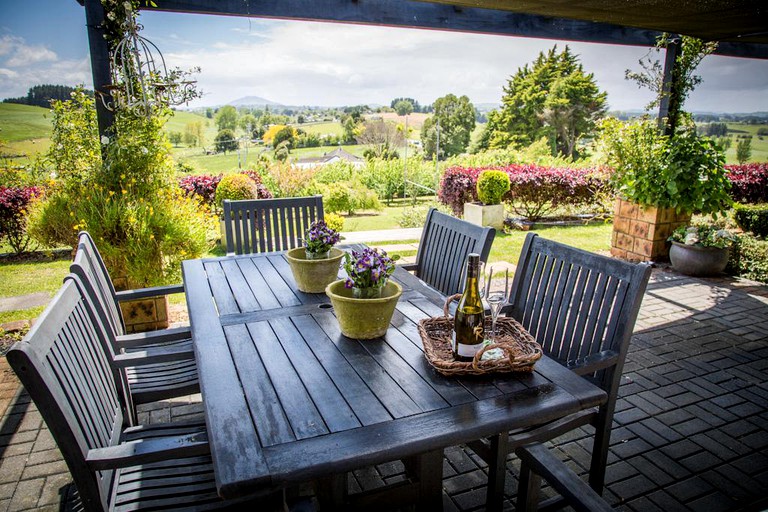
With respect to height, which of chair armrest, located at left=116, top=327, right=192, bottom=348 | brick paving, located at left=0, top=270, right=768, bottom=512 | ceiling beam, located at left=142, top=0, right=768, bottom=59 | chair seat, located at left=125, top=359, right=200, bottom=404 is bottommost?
brick paving, located at left=0, top=270, right=768, bottom=512

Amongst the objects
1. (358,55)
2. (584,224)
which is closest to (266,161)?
(584,224)

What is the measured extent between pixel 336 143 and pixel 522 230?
7396mm

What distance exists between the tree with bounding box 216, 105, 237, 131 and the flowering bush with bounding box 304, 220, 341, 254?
28.2 feet

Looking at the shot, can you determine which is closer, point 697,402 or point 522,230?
point 697,402

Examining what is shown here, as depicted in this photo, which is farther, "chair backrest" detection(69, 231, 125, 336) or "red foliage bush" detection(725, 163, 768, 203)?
"red foliage bush" detection(725, 163, 768, 203)

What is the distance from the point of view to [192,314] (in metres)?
1.85

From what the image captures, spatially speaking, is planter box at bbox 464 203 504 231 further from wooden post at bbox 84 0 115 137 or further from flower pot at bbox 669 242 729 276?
wooden post at bbox 84 0 115 137

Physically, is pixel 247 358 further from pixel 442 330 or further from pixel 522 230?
pixel 522 230

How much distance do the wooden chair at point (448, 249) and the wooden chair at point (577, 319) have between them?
24 cm

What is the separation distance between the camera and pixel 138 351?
192 cm

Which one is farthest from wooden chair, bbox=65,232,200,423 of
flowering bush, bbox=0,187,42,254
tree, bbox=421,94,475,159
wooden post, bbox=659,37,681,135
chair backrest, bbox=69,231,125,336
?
tree, bbox=421,94,475,159

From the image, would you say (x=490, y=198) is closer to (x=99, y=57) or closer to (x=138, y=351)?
(x=99, y=57)

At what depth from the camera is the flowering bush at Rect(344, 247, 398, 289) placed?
1.52 meters

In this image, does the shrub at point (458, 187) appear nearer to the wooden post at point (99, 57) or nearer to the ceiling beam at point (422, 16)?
the ceiling beam at point (422, 16)
